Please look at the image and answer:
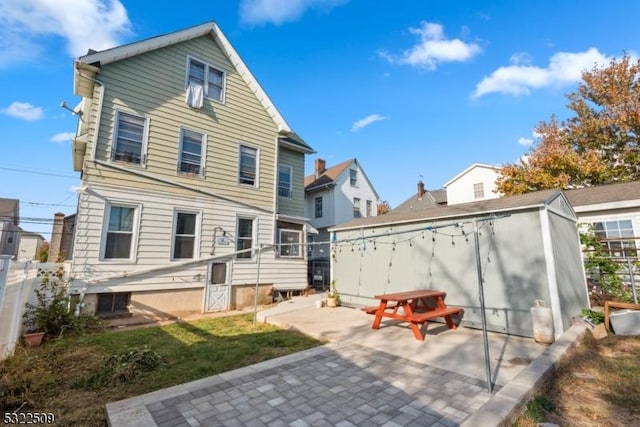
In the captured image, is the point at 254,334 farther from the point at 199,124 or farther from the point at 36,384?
the point at 199,124

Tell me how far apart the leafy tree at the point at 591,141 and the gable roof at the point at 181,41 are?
49.9 ft

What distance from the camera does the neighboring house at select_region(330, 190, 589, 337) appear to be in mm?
5875

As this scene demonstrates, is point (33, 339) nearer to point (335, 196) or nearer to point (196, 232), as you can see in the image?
point (196, 232)

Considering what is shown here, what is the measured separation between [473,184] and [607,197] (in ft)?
43.7

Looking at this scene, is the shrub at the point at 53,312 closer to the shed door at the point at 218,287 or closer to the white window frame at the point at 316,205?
the shed door at the point at 218,287

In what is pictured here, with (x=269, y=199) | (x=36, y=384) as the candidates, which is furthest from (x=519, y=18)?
(x=36, y=384)

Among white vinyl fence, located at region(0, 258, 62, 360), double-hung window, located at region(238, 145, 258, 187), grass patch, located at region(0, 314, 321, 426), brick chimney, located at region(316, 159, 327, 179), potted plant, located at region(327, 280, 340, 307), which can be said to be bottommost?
grass patch, located at region(0, 314, 321, 426)

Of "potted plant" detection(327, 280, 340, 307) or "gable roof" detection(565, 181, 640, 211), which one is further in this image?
"potted plant" detection(327, 280, 340, 307)

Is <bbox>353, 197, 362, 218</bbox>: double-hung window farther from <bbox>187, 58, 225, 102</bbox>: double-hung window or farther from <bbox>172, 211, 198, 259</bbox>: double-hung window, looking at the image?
<bbox>172, 211, 198, 259</bbox>: double-hung window

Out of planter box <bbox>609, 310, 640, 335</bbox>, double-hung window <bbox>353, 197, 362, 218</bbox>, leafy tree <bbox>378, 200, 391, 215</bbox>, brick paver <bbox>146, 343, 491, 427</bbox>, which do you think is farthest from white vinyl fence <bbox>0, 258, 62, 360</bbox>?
leafy tree <bbox>378, 200, 391, 215</bbox>

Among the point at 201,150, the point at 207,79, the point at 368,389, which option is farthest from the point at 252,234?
the point at 368,389

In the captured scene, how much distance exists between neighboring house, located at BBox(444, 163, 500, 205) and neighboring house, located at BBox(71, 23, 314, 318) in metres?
16.7

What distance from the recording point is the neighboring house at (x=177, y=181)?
27.1 feet

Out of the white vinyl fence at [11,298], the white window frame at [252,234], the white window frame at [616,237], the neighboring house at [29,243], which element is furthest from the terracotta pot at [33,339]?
the neighboring house at [29,243]
